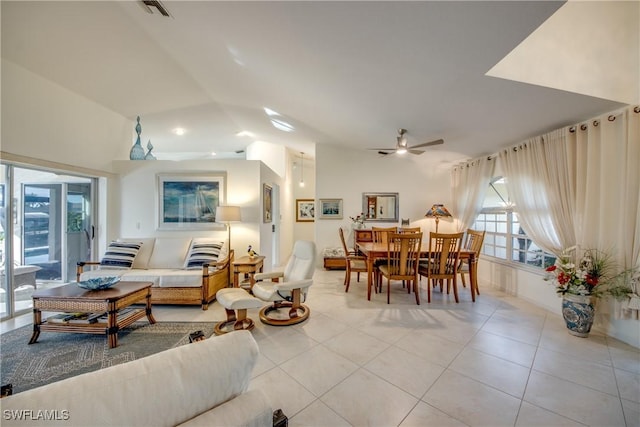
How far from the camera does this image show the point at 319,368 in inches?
81.7

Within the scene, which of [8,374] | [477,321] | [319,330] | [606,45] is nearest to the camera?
[8,374]

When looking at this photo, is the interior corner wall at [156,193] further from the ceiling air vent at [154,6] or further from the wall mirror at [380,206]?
the wall mirror at [380,206]

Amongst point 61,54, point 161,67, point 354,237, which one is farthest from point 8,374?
point 354,237

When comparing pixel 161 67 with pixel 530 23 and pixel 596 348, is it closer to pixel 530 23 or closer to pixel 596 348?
pixel 530 23

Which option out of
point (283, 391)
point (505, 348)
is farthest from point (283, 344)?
point (505, 348)

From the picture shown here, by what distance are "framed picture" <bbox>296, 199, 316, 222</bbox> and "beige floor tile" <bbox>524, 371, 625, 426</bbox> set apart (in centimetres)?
644

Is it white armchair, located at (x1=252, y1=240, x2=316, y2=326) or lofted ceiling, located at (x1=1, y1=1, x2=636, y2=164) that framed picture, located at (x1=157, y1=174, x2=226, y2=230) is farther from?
white armchair, located at (x1=252, y1=240, x2=316, y2=326)

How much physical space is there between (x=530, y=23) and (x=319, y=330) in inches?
122

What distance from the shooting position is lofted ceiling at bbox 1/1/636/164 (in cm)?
187

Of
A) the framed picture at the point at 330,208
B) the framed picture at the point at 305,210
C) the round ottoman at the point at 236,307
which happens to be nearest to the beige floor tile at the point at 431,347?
the round ottoman at the point at 236,307

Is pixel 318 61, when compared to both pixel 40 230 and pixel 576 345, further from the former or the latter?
pixel 40 230

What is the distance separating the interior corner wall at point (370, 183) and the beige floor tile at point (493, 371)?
3755mm

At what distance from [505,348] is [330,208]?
410 cm

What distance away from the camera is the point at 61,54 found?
9.57ft
